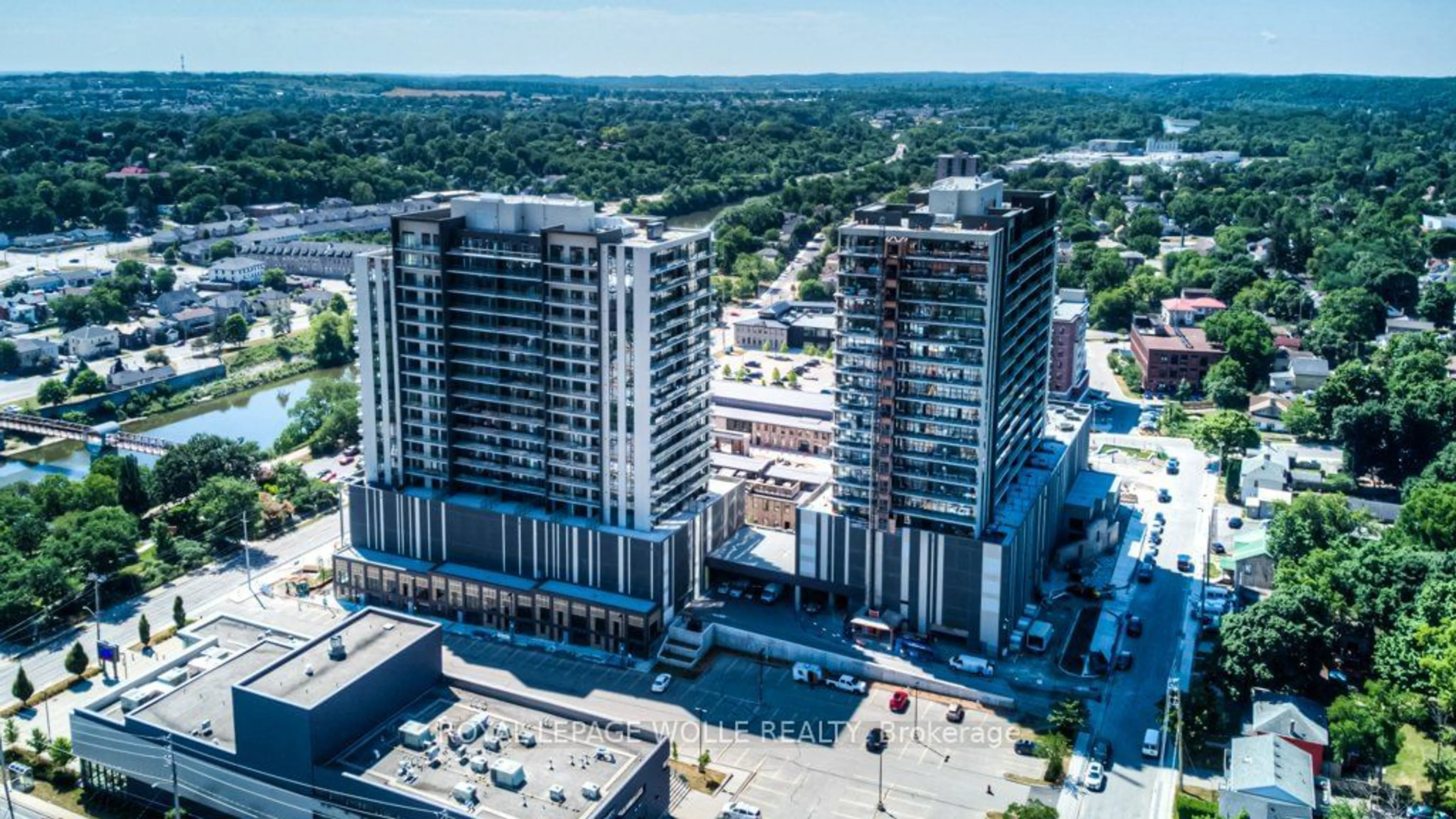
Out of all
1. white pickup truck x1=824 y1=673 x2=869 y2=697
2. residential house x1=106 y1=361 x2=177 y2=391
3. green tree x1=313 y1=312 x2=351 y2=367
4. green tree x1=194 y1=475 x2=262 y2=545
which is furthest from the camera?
green tree x1=313 y1=312 x2=351 y2=367

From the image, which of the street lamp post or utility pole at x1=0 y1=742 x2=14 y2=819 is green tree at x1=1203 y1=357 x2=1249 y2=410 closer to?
the street lamp post

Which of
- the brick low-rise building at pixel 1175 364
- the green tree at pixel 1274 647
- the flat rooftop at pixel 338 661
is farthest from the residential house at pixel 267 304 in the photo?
the green tree at pixel 1274 647

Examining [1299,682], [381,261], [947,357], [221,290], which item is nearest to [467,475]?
[381,261]

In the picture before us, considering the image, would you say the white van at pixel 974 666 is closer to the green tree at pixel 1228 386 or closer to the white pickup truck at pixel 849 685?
the white pickup truck at pixel 849 685

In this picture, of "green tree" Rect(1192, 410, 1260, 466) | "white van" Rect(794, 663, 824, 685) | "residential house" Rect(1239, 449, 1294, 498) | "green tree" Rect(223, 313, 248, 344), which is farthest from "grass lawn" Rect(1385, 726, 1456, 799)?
"green tree" Rect(223, 313, 248, 344)

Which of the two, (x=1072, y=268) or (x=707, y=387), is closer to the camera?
Answer: (x=707, y=387)

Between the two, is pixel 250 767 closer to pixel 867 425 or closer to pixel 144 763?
pixel 144 763
